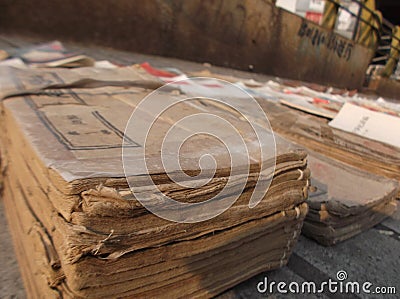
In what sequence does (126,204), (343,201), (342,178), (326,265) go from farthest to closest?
(342,178) → (343,201) → (326,265) → (126,204)

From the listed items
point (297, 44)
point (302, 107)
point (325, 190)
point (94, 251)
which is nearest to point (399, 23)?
point (297, 44)

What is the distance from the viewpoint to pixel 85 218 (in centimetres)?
46

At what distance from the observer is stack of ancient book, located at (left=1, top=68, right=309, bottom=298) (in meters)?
0.49

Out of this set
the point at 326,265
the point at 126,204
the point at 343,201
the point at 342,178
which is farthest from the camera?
the point at 342,178

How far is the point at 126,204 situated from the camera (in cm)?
48

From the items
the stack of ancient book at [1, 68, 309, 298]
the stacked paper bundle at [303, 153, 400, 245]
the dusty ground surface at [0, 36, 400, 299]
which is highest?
the stack of ancient book at [1, 68, 309, 298]

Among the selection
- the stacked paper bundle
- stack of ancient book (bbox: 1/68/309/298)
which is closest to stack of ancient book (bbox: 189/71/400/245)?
the stacked paper bundle

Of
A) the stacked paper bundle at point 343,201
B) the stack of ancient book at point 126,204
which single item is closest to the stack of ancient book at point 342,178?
the stacked paper bundle at point 343,201

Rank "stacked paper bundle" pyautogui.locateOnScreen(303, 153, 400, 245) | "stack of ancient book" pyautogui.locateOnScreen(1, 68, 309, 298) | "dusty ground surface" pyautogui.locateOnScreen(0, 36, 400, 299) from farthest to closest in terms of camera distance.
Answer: "stacked paper bundle" pyautogui.locateOnScreen(303, 153, 400, 245), "dusty ground surface" pyautogui.locateOnScreen(0, 36, 400, 299), "stack of ancient book" pyautogui.locateOnScreen(1, 68, 309, 298)

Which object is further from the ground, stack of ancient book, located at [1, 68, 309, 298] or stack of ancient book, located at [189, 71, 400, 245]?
stack of ancient book, located at [1, 68, 309, 298]

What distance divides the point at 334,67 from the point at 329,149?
18.8 ft

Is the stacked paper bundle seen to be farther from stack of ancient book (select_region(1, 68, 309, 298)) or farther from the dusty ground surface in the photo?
→ stack of ancient book (select_region(1, 68, 309, 298))

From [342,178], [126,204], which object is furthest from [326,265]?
[126,204]

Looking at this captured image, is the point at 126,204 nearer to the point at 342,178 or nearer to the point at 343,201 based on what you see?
the point at 343,201
